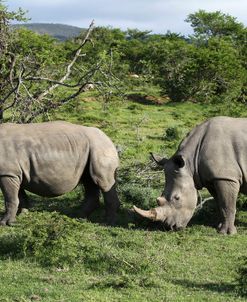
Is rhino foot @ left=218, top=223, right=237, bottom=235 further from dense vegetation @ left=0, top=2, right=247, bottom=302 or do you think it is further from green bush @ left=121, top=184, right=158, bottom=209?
green bush @ left=121, top=184, right=158, bottom=209

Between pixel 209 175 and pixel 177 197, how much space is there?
1.95 feet

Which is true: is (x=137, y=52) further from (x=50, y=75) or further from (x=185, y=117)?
(x=50, y=75)

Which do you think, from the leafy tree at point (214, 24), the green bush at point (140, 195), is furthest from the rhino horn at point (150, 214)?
the leafy tree at point (214, 24)

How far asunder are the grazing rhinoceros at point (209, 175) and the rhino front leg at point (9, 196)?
7.28 feet

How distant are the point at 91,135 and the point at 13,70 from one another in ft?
11.6

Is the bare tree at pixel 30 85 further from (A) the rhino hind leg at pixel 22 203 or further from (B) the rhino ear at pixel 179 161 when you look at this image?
(B) the rhino ear at pixel 179 161

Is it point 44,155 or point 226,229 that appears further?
point 44,155

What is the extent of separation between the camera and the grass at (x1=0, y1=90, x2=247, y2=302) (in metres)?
6.70

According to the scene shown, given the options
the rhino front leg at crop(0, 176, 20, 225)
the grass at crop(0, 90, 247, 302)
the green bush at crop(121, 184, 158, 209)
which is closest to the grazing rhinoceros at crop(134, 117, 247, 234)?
the grass at crop(0, 90, 247, 302)

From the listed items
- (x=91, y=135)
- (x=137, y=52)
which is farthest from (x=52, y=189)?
(x=137, y=52)

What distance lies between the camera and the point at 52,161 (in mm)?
10000

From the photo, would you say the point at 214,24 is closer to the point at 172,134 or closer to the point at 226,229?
the point at 172,134

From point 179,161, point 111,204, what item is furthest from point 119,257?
point 111,204

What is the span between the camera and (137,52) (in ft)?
140
